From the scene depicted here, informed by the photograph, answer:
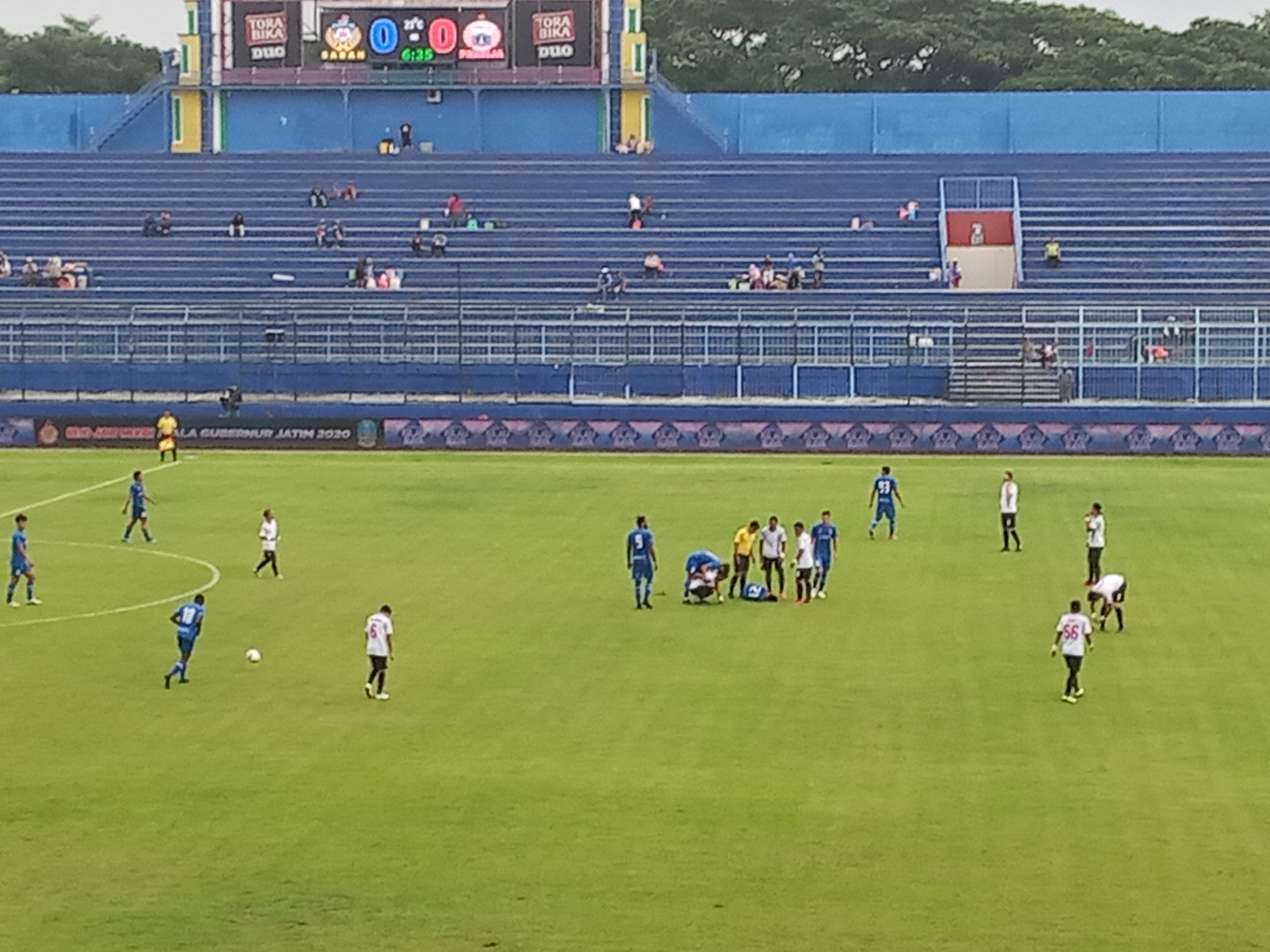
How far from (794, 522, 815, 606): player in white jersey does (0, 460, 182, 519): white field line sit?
22.3 meters

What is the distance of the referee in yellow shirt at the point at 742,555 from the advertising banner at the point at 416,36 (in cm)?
6288

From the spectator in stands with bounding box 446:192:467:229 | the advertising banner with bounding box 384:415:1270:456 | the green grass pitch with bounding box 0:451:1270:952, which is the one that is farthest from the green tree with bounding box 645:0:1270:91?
the green grass pitch with bounding box 0:451:1270:952

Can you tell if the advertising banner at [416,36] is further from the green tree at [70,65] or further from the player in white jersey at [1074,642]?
the player in white jersey at [1074,642]

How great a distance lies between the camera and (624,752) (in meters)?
28.8

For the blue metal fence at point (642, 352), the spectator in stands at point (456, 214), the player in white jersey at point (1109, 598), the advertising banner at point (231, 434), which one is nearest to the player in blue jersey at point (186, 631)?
the player in white jersey at point (1109, 598)

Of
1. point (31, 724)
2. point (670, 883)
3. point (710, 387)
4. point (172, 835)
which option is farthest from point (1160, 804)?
point (710, 387)

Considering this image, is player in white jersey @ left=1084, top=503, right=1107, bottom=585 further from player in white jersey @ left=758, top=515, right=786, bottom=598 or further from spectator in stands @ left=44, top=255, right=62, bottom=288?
spectator in stands @ left=44, top=255, right=62, bottom=288

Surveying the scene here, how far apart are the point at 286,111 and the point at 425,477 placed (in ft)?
147

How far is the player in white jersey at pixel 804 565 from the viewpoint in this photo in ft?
134

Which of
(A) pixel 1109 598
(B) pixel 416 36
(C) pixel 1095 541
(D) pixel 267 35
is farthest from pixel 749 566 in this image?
(D) pixel 267 35

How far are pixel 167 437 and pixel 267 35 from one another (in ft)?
128

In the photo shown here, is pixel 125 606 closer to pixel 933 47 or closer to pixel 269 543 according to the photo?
pixel 269 543

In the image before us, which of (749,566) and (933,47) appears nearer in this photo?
(749,566)

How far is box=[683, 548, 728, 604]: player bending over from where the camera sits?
41469 mm
